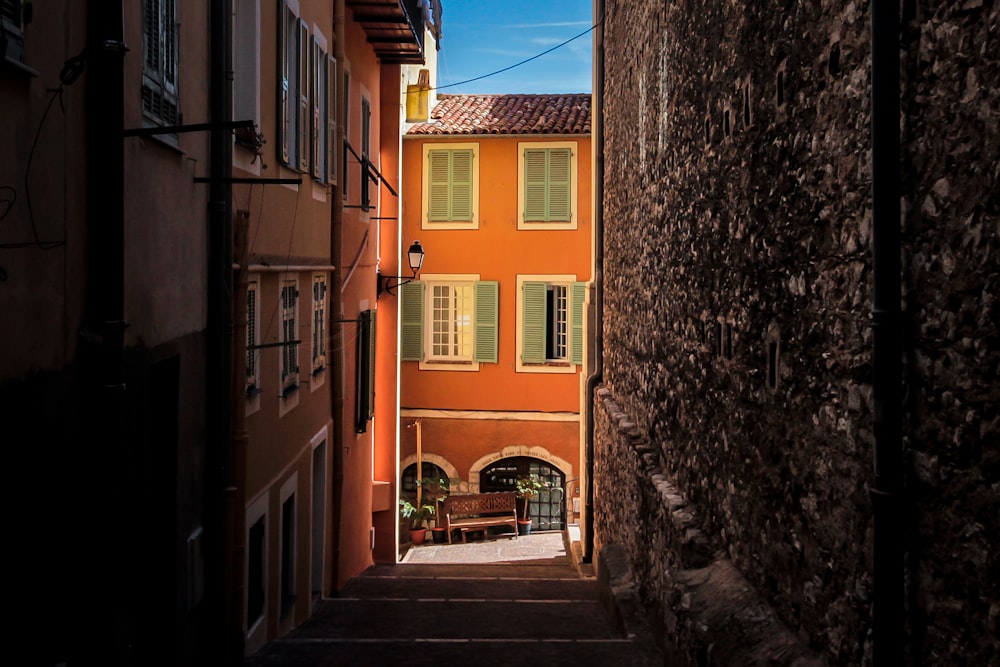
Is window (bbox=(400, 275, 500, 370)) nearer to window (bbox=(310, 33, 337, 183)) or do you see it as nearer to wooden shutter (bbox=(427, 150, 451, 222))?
wooden shutter (bbox=(427, 150, 451, 222))

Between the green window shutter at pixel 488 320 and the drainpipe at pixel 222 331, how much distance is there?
15.2 meters

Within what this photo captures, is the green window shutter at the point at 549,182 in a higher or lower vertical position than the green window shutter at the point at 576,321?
higher

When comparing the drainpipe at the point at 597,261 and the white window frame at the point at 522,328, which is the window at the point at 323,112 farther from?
the white window frame at the point at 522,328

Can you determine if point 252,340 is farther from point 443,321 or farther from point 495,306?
point 443,321

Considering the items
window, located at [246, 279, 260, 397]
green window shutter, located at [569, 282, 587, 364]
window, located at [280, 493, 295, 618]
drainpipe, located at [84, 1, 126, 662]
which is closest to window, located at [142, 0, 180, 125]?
drainpipe, located at [84, 1, 126, 662]

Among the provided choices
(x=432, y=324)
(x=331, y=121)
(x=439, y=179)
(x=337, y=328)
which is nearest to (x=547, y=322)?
(x=432, y=324)

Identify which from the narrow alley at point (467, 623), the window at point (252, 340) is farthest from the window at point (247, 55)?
the narrow alley at point (467, 623)

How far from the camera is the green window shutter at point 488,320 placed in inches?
939

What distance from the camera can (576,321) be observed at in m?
23.6

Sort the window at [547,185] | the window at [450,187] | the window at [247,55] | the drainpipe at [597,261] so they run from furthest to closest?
the window at [450,187] < the window at [547,185] < the drainpipe at [597,261] < the window at [247,55]

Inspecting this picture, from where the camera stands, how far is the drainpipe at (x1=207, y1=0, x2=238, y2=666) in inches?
321

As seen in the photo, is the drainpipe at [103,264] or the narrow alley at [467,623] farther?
the narrow alley at [467,623]

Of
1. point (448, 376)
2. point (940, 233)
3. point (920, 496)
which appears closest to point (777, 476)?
point (920, 496)

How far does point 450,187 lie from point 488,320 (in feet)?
9.62
